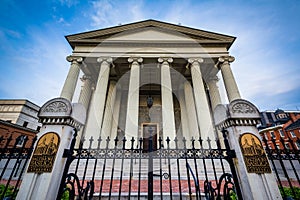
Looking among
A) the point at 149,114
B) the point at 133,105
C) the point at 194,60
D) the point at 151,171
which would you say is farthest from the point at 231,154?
the point at 149,114

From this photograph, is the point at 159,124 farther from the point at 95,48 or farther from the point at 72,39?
the point at 72,39

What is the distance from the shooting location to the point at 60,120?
2588 mm

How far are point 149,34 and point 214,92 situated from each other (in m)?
8.15

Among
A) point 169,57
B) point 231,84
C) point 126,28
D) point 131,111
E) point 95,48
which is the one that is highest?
point 126,28

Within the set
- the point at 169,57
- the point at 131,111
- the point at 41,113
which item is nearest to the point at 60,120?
the point at 41,113

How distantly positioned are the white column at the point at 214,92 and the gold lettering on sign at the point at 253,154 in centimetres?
1095

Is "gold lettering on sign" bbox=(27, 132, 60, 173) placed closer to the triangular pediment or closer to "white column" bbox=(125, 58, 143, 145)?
"white column" bbox=(125, 58, 143, 145)

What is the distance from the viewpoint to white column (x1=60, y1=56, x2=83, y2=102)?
33.2 ft

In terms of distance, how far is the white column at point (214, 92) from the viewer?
1300 cm

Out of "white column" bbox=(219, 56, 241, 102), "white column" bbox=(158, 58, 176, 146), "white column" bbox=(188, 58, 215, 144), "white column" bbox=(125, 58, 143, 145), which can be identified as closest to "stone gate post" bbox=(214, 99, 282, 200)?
"white column" bbox=(158, 58, 176, 146)

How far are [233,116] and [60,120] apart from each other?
10.3 ft

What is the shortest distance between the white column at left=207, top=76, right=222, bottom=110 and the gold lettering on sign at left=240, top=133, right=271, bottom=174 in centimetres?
1095

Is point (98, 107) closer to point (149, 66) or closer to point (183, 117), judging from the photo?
point (149, 66)

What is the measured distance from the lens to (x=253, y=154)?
2.36 meters
